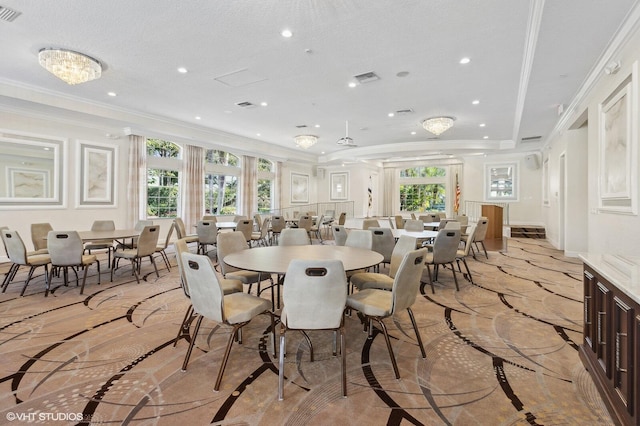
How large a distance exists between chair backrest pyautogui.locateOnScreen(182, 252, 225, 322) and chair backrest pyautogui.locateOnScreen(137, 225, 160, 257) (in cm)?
306

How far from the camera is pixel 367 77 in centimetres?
→ 542

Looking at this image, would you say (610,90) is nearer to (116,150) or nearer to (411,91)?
(411,91)

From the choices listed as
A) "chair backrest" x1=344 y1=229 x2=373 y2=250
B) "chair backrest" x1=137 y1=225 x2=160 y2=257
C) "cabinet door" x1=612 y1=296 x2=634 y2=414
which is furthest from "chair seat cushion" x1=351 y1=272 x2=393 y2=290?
"chair backrest" x1=137 y1=225 x2=160 y2=257

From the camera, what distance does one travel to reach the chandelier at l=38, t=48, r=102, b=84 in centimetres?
443

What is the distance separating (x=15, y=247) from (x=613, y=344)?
21.0ft

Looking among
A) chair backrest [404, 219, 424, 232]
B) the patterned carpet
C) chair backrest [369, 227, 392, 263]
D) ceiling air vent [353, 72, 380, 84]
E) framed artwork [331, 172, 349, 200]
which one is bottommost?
the patterned carpet

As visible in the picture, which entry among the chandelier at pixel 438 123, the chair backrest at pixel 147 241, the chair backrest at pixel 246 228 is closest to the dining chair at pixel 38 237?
the chair backrest at pixel 147 241

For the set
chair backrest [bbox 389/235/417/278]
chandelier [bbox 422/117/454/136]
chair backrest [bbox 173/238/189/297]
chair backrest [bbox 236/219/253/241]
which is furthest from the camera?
chandelier [bbox 422/117/454/136]

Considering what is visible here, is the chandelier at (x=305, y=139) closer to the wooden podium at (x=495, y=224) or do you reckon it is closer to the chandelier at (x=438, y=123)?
the chandelier at (x=438, y=123)

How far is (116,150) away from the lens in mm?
7863

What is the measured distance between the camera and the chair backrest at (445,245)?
448cm

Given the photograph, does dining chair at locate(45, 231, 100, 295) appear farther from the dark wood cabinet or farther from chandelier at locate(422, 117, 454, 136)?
chandelier at locate(422, 117, 454, 136)

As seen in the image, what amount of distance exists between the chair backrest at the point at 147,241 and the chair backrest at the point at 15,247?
134cm

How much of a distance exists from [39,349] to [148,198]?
6744 mm
